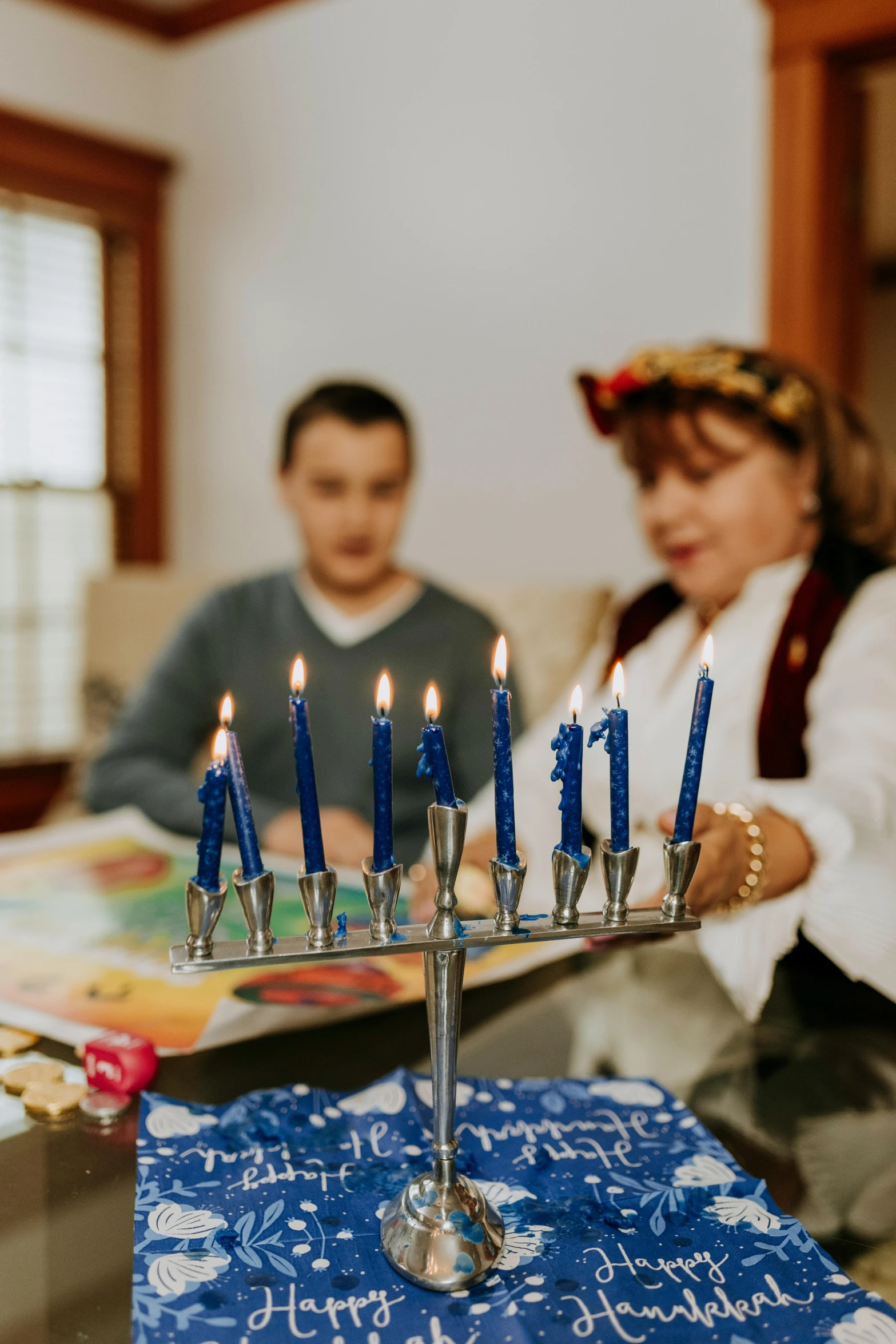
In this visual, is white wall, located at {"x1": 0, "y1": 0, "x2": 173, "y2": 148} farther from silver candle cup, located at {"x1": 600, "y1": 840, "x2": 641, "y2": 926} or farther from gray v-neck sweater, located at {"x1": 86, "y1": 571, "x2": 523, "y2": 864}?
silver candle cup, located at {"x1": 600, "y1": 840, "x2": 641, "y2": 926}

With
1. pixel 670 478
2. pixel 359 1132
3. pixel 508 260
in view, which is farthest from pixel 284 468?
pixel 359 1132

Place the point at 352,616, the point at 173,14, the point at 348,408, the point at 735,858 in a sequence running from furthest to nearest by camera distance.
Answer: the point at 173,14 < the point at 352,616 < the point at 348,408 < the point at 735,858

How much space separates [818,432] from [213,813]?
40.8 inches

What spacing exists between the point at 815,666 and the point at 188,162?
117 inches

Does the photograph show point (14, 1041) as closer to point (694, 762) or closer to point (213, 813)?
point (213, 813)

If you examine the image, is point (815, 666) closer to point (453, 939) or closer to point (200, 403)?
point (453, 939)

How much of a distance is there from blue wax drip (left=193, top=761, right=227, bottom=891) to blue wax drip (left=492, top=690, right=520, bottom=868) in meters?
0.11

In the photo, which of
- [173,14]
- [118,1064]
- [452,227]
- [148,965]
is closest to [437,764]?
[118,1064]

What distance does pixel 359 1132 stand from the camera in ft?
2.06

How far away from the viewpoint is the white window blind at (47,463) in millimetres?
3201

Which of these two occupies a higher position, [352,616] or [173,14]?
[173,14]

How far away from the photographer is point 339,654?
1747 millimetres

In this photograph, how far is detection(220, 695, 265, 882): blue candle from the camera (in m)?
0.45

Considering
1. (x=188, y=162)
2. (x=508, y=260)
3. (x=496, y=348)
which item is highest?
(x=188, y=162)
